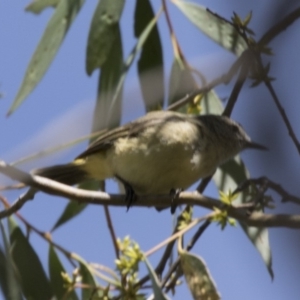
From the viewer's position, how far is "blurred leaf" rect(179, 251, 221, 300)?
6.63 feet


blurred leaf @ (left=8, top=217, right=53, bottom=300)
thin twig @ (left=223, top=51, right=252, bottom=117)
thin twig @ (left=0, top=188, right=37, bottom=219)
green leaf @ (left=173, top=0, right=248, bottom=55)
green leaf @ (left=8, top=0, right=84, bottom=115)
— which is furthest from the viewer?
green leaf @ (left=173, top=0, right=248, bottom=55)

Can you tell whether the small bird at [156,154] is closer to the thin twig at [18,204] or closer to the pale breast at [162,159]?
the pale breast at [162,159]

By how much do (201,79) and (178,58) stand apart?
Result: 17 centimetres

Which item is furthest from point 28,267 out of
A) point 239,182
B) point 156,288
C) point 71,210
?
point 156,288

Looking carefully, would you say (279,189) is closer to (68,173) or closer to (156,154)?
(156,154)

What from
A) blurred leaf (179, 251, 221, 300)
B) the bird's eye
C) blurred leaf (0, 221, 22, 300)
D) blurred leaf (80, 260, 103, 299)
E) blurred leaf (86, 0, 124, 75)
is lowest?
blurred leaf (179, 251, 221, 300)

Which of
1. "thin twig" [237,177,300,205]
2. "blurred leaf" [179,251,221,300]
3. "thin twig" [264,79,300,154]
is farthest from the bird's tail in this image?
"thin twig" [264,79,300,154]

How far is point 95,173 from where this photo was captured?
3.06 m

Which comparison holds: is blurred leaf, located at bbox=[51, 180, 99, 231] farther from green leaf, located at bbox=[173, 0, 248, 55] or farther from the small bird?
green leaf, located at bbox=[173, 0, 248, 55]

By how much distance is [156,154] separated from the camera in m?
2.87

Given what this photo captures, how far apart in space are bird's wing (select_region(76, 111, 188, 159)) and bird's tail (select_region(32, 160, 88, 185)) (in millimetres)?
62

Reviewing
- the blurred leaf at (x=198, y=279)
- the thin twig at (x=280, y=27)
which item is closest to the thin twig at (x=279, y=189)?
the blurred leaf at (x=198, y=279)

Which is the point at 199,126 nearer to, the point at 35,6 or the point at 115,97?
the point at 115,97

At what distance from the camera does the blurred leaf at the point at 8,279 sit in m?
2.63
